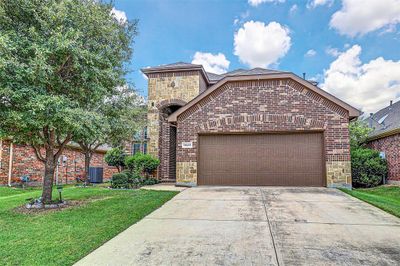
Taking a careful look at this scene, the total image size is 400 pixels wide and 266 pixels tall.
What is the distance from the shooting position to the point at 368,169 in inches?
544

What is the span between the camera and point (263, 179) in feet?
38.4

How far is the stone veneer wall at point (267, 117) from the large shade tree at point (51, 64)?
479 cm

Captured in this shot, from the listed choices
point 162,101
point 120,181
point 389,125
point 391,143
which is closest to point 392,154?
point 391,143

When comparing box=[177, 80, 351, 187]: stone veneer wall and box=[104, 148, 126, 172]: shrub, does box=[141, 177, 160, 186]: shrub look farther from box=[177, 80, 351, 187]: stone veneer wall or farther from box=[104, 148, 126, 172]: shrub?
box=[104, 148, 126, 172]: shrub

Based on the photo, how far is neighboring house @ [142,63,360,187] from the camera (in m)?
11.3

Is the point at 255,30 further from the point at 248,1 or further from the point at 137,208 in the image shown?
the point at 137,208

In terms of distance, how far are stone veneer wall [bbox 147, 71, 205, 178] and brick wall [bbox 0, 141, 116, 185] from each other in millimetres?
6820

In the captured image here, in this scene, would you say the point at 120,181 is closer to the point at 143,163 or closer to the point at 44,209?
the point at 143,163

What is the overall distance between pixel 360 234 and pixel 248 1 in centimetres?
1289

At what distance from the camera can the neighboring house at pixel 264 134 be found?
11273mm

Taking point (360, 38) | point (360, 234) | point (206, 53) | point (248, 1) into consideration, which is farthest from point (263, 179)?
point (206, 53)

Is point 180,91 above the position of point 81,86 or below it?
above

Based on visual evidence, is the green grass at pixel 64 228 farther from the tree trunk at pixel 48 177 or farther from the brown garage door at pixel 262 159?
the brown garage door at pixel 262 159

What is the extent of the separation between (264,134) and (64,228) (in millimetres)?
8732
